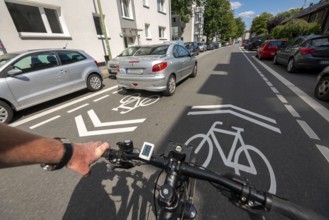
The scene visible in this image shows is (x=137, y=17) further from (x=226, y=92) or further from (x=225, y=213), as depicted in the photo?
(x=225, y=213)

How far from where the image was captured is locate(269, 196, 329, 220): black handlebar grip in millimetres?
710

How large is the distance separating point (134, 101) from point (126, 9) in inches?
516

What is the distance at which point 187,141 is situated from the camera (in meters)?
3.19

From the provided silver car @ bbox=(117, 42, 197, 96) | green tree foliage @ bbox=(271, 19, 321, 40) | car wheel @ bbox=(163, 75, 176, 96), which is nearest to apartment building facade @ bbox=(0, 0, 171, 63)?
silver car @ bbox=(117, 42, 197, 96)

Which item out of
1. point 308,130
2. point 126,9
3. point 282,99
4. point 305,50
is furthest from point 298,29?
point 308,130

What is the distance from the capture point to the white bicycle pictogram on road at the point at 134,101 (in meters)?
4.96

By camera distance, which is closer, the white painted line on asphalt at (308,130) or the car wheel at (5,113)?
the white painted line on asphalt at (308,130)

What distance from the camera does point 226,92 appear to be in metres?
5.97

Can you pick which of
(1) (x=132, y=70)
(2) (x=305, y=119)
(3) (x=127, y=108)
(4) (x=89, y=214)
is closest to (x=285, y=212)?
(4) (x=89, y=214)

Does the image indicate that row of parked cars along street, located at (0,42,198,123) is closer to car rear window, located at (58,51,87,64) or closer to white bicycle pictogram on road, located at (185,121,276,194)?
car rear window, located at (58,51,87,64)

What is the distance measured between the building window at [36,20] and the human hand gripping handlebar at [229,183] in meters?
10.1

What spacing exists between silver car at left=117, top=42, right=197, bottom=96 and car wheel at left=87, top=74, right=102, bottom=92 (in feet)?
5.27

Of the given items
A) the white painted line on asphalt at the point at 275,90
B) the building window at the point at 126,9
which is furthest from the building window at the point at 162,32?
the white painted line on asphalt at the point at 275,90

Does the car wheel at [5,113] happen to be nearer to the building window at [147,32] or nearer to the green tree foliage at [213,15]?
the building window at [147,32]
